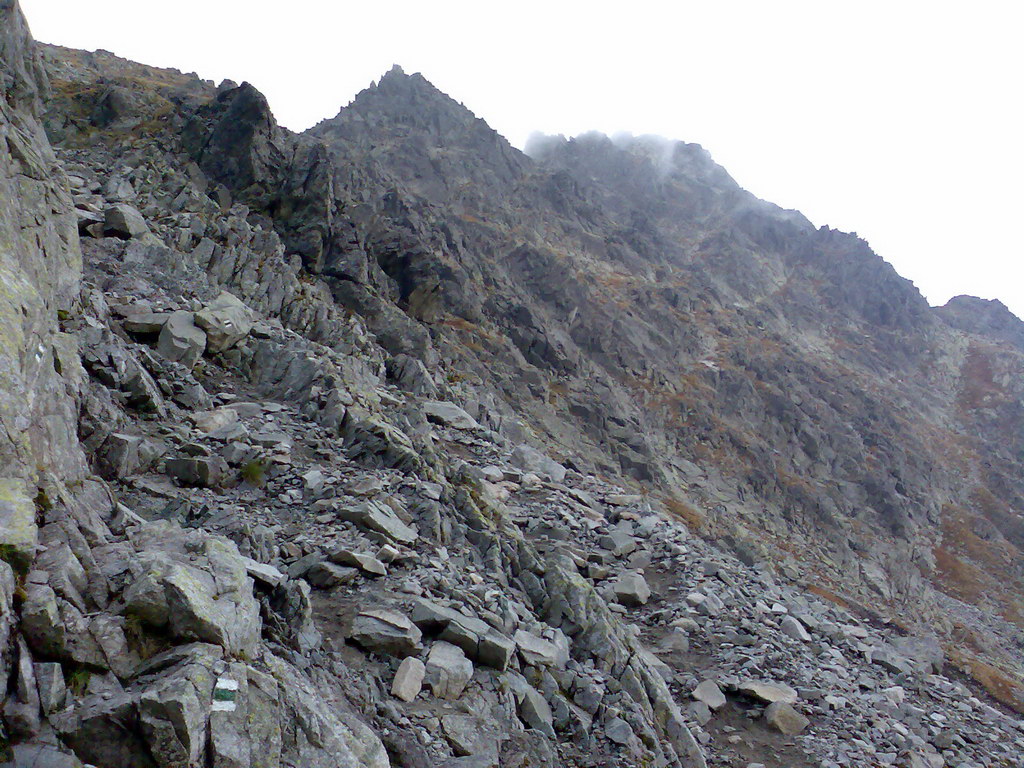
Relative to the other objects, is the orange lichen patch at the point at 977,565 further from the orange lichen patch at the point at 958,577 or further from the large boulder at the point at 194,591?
the large boulder at the point at 194,591

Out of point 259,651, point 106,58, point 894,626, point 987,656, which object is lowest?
point 987,656

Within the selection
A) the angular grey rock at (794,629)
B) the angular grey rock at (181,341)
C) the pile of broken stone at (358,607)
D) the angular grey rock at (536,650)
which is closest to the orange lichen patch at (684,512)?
the pile of broken stone at (358,607)

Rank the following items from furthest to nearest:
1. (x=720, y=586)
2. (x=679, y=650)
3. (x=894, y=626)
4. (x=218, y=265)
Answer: (x=218, y=265) → (x=894, y=626) → (x=720, y=586) → (x=679, y=650)

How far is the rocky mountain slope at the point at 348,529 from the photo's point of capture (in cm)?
579

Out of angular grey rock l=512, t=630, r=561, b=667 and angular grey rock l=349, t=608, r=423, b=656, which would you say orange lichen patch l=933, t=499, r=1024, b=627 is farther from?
angular grey rock l=349, t=608, r=423, b=656

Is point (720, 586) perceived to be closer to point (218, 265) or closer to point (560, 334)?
point (218, 265)

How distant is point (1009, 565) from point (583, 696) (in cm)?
6996

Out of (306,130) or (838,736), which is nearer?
(838,736)

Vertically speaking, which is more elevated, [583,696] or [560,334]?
[560,334]

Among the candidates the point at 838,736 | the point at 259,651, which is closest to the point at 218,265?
the point at 259,651

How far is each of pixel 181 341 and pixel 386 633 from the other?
37.7 feet

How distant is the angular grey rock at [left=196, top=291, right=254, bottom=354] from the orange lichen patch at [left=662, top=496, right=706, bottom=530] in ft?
81.9

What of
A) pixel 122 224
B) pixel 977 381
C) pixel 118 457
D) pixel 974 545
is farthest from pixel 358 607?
pixel 977 381

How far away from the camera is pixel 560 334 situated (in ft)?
196
